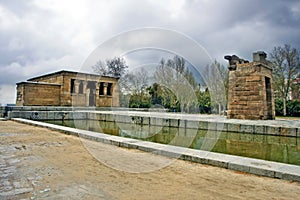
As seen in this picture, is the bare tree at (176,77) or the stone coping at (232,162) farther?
the bare tree at (176,77)

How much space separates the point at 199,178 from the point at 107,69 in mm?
32045

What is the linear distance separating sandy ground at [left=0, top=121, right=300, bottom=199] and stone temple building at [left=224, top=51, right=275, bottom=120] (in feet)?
29.2

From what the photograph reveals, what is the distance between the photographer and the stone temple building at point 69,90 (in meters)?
21.7

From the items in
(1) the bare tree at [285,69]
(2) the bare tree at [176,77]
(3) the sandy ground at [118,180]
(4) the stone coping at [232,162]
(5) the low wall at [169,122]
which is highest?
(1) the bare tree at [285,69]

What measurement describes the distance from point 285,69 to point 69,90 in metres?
22.5

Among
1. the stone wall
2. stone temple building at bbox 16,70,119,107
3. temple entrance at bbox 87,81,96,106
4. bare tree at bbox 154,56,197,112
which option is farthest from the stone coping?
temple entrance at bbox 87,81,96,106

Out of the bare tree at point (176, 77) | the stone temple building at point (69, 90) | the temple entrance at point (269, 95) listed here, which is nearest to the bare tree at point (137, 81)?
the bare tree at point (176, 77)

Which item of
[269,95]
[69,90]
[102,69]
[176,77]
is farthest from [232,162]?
[102,69]

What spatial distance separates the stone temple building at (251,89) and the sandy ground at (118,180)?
8.91 m

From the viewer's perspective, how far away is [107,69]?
34531 millimetres

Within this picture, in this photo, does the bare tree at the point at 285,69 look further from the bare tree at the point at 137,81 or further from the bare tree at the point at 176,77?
the bare tree at the point at 137,81

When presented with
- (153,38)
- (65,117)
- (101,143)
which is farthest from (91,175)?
(65,117)

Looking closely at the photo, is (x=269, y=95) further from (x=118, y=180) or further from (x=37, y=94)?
(x=37, y=94)

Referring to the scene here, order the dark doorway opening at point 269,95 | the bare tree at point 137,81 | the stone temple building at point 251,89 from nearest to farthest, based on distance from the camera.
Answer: the bare tree at point 137,81 < the stone temple building at point 251,89 < the dark doorway opening at point 269,95
